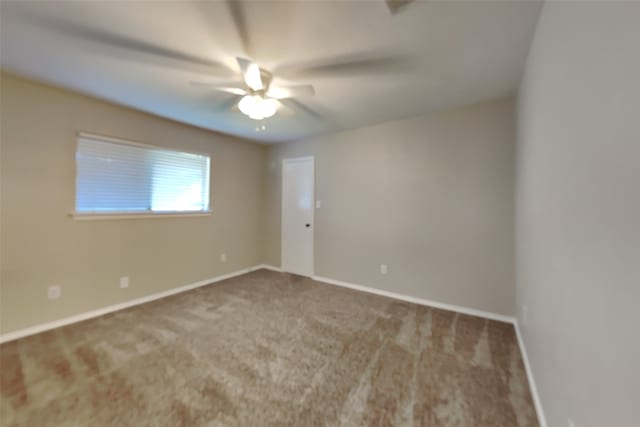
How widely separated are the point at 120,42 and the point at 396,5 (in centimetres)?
186

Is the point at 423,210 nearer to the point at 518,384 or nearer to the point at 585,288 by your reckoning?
the point at 518,384

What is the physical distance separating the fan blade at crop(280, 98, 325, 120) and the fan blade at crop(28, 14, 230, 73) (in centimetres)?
78

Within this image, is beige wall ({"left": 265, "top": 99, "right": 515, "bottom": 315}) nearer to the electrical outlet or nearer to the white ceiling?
the white ceiling

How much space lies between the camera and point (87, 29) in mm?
1610

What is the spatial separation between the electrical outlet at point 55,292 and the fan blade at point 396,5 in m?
3.75

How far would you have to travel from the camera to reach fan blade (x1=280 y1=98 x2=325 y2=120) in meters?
2.68

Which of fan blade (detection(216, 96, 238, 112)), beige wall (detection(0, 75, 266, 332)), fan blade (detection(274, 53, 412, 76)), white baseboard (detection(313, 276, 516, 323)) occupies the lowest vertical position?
white baseboard (detection(313, 276, 516, 323))

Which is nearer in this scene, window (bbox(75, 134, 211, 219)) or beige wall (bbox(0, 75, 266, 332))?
beige wall (bbox(0, 75, 266, 332))

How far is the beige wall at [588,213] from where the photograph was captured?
66 centimetres

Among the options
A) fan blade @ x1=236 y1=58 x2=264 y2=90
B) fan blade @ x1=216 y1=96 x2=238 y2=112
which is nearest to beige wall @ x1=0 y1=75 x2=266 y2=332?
fan blade @ x1=216 y1=96 x2=238 y2=112

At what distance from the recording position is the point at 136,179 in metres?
3.06

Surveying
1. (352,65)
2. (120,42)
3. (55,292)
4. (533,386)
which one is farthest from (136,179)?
(533,386)

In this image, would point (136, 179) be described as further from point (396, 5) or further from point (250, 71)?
point (396, 5)

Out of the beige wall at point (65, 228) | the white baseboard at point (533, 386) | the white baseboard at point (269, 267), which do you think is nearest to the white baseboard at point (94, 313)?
Result: the beige wall at point (65, 228)
